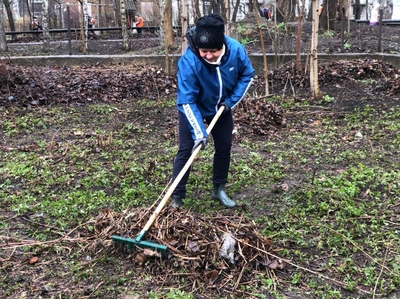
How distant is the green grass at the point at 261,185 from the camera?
3283mm

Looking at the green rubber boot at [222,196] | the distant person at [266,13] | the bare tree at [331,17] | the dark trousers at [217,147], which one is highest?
the distant person at [266,13]

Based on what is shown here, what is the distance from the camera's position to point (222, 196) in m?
4.38

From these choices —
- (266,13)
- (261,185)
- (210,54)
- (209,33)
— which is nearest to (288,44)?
(261,185)

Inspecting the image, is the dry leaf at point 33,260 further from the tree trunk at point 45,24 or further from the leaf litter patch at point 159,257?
the tree trunk at point 45,24

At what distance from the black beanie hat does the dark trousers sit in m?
0.66

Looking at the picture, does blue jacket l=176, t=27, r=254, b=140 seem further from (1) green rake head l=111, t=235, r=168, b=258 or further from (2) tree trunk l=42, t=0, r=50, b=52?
(2) tree trunk l=42, t=0, r=50, b=52

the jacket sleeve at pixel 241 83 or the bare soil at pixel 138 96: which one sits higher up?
the jacket sleeve at pixel 241 83

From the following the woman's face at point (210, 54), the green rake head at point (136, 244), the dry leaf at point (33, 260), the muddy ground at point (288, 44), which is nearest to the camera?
the green rake head at point (136, 244)

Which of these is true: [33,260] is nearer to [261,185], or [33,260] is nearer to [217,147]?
[217,147]

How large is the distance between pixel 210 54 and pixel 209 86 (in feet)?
1.01

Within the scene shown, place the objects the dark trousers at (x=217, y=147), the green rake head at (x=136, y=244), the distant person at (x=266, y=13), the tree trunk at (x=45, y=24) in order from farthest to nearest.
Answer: the distant person at (x=266, y=13)
the tree trunk at (x=45, y=24)
the dark trousers at (x=217, y=147)
the green rake head at (x=136, y=244)

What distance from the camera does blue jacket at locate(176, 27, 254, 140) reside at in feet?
12.4

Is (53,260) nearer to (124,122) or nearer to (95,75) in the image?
(124,122)

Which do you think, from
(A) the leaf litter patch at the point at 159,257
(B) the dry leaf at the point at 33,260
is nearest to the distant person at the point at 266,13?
(A) the leaf litter patch at the point at 159,257
